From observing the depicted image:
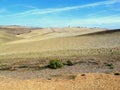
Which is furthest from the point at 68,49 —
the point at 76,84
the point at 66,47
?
the point at 76,84

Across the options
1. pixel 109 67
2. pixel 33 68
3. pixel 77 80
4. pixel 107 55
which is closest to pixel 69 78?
pixel 77 80

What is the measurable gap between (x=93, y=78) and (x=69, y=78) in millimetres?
1741

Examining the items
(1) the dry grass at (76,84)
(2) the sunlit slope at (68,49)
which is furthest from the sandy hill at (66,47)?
(1) the dry grass at (76,84)

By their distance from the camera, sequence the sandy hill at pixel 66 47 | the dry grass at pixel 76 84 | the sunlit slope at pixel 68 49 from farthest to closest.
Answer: the sandy hill at pixel 66 47
the sunlit slope at pixel 68 49
the dry grass at pixel 76 84

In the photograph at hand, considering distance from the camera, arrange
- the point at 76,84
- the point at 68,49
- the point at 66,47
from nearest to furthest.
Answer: the point at 76,84 < the point at 68,49 < the point at 66,47

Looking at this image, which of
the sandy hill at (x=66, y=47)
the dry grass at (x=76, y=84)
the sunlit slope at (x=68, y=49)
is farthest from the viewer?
the sandy hill at (x=66, y=47)

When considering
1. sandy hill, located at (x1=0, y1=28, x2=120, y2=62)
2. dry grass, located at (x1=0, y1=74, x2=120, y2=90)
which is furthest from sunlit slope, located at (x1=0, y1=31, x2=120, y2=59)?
dry grass, located at (x1=0, y1=74, x2=120, y2=90)

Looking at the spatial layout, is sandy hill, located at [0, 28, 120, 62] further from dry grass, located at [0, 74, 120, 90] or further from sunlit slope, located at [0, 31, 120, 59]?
dry grass, located at [0, 74, 120, 90]

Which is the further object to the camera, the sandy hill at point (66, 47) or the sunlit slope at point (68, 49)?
the sandy hill at point (66, 47)

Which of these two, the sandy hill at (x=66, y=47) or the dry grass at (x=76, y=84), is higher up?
the dry grass at (x=76, y=84)

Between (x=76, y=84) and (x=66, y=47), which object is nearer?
(x=76, y=84)

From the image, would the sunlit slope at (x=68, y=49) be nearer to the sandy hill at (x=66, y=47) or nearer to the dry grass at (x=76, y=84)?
the sandy hill at (x=66, y=47)

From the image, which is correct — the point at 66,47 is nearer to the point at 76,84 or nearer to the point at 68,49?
the point at 68,49

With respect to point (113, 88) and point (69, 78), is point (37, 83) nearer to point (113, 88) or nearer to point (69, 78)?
point (69, 78)
